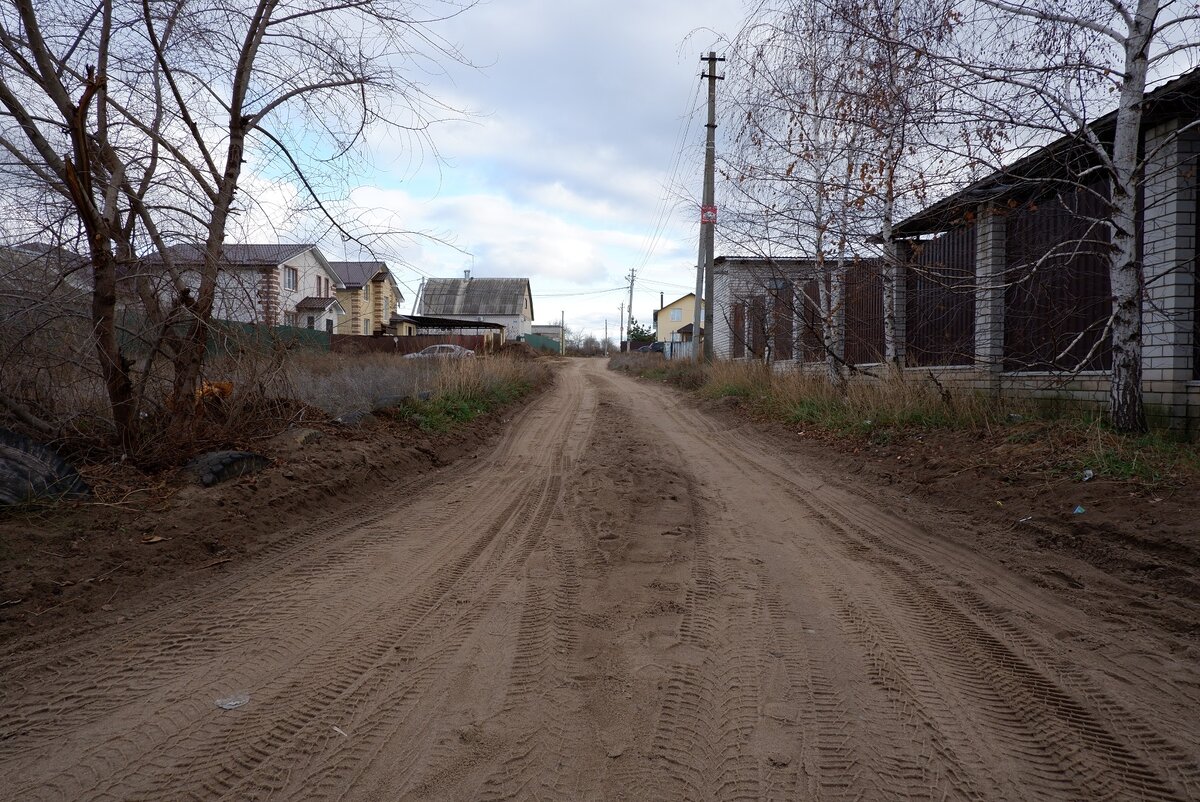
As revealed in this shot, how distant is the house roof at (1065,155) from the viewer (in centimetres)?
616

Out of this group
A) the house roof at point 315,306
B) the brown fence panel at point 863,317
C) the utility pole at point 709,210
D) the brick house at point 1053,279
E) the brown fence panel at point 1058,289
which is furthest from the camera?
the utility pole at point 709,210

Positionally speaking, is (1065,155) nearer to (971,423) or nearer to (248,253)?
(971,423)

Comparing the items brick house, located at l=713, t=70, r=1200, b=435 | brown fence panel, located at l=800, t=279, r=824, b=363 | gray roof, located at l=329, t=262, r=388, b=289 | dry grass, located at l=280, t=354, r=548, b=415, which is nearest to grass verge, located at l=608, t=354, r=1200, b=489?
brick house, located at l=713, t=70, r=1200, b=435

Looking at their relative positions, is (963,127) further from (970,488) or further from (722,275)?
(722,275)

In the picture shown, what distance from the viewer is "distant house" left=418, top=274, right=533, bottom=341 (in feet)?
219

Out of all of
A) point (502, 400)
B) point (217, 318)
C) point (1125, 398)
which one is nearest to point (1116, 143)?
point (1125, 398)

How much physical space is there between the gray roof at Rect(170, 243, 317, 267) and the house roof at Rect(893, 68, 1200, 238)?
713 centimetres

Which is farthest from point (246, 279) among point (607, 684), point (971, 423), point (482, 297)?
point (482, 297)

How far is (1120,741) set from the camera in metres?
2.58

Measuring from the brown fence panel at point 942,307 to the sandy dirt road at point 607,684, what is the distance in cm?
657

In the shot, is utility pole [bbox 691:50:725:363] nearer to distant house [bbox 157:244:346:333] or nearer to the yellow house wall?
distant house [bbox 157:244:346:333]

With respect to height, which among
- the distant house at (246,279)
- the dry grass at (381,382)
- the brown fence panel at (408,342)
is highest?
the brown fence panel at (408,342)

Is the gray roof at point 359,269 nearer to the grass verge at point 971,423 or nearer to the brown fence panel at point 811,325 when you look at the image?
the grass verge at point 971,423

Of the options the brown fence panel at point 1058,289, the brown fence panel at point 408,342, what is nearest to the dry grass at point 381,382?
the brown fence panel at point 1058,289
